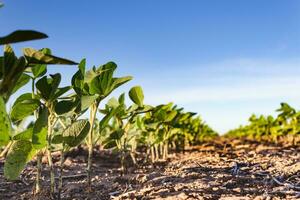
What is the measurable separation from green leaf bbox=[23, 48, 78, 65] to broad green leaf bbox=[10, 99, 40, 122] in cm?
65

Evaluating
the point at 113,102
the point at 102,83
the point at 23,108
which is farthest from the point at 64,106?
the point at 113,102

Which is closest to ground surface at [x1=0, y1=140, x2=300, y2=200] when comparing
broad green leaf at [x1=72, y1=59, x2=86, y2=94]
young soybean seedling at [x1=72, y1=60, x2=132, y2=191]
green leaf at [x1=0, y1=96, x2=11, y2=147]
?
young soybean seedling at [x1=72, y1=60, x2=132, y2=191]

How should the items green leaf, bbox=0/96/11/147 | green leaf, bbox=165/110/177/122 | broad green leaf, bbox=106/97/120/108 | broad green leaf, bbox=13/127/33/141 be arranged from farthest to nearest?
1. green leaf, bbox=165/110/177/122
2. broad green leaf, bbox=106/97/120/108
3. broad green leaf, bbox=13/127/33/141
4. green leaf, bbox=0/96/11/147

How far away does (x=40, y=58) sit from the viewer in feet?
3.95

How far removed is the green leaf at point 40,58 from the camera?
45.4 inches

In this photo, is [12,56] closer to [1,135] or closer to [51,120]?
[1,135]

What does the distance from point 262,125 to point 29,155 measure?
749 cm

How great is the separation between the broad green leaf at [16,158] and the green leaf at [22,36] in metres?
0.78

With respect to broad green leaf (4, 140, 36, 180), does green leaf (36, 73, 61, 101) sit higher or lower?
higher

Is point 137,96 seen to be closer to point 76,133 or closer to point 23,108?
point 76,133

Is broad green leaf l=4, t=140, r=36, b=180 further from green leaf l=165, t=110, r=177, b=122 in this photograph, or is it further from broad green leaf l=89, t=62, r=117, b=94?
green leaf l=165, t=110, r=177, b=122

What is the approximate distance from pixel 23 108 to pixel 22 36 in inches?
36.9

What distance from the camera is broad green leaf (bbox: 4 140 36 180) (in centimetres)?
173

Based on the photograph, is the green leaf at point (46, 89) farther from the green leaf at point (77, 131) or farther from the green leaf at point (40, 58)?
the green leaf at point (40, 58)
